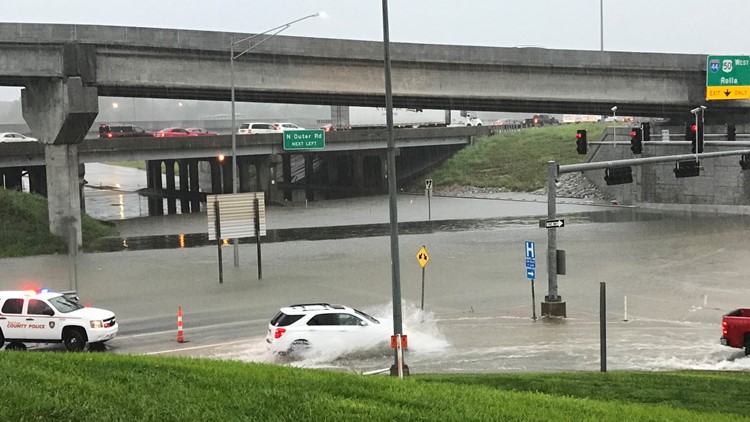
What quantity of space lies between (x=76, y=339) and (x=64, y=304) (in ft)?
3.05

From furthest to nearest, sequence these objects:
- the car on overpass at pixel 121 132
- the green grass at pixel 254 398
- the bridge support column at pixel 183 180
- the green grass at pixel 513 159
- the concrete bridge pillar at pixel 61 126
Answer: the bridge support column at pixel 183 180, the green grass at pixel 513 159, the car on overpass at pixel 121 132, the concrete bridge pillar at pixel 61 126, the green grass at pixel 254 398

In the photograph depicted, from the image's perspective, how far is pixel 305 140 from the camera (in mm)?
62875

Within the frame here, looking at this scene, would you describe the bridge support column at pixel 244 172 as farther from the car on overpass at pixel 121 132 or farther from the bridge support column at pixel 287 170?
the bridge support column at pixel 287 170

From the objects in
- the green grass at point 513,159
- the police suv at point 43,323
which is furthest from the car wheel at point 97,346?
the green grass at point 513,159

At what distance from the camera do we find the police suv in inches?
826

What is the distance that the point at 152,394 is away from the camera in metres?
9.91

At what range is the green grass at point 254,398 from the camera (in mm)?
9258

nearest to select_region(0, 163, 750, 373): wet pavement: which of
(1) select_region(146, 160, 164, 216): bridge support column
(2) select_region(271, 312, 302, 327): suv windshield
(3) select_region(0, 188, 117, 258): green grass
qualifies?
(2) select_region(271, 312, 302, 327): suv windshield

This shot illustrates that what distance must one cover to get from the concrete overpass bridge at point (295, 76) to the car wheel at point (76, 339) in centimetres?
2160

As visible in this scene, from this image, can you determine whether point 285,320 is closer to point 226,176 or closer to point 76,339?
point 76,339

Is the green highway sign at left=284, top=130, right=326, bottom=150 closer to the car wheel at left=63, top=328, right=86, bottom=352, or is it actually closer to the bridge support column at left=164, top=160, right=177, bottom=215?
the bridge support column at left=164, top=160, right=177, bottom=215

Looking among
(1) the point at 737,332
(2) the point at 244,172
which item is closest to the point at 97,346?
(1) the point at 737,332

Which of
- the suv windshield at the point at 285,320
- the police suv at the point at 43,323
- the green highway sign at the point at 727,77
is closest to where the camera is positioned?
the suv windshield at the point at 285,320

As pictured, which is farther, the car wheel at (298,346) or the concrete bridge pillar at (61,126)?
the concrete bridge pillar at (61,126)
